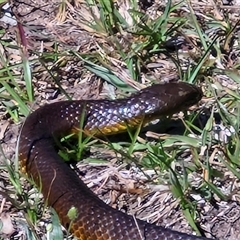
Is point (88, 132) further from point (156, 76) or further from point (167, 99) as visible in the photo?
point (156, 76)

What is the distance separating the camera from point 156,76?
624cm

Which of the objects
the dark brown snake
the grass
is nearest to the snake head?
the dark brown snake

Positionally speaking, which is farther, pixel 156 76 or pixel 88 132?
pixel 156 76

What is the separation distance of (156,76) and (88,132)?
748mm

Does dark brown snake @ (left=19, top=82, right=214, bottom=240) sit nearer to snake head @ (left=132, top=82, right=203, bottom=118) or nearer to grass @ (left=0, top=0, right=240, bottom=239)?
snake head @ (left=132, top=82, right=203, bottom=118)

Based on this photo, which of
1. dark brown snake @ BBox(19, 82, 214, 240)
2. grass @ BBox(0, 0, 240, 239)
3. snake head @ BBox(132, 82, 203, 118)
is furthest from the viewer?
snake head @ BBox(132, 82, 203, 118)

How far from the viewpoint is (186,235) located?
4.68 metres

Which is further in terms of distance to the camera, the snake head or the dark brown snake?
the snake head

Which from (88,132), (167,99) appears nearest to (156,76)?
(167,99)

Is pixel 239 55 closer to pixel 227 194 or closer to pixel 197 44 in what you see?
pixel 197 44

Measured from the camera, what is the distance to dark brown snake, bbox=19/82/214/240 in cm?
486

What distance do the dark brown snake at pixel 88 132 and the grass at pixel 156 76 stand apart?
12 cm

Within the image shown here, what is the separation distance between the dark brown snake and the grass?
12 centimetres

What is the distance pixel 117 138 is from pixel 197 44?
1.10 m
